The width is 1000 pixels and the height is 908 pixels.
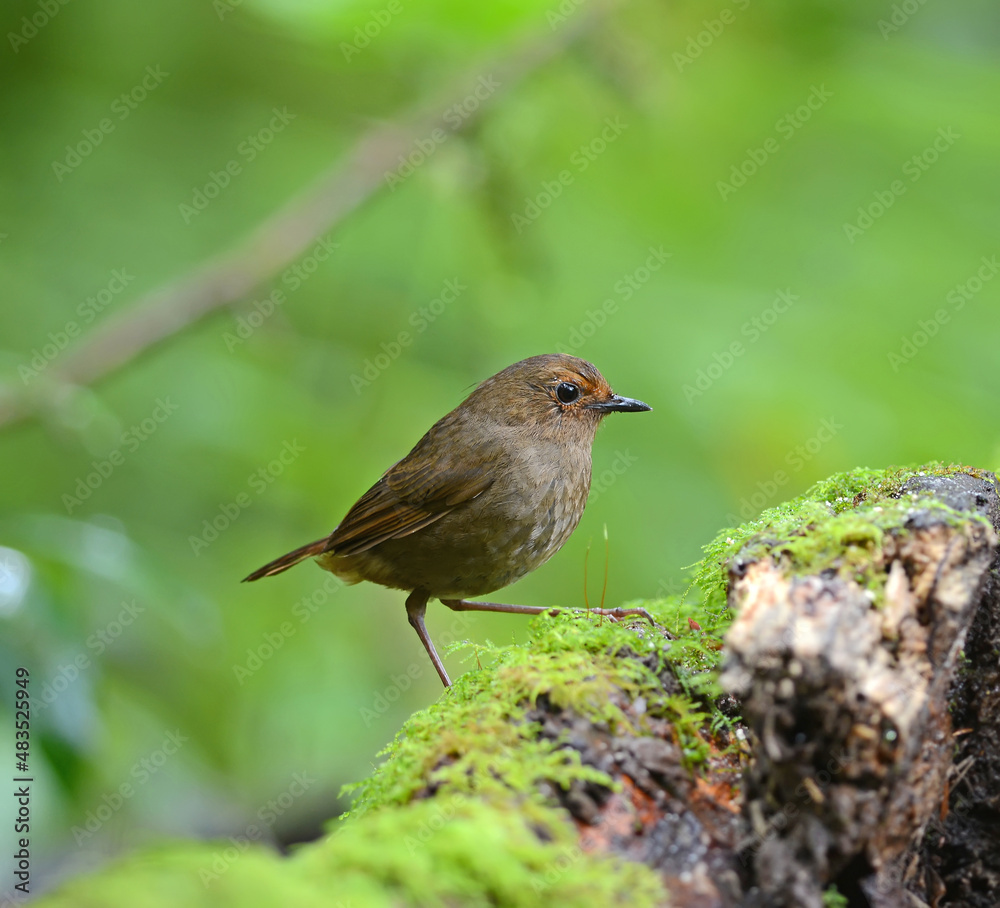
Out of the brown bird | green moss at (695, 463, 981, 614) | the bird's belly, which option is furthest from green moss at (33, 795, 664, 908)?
the bird's belly

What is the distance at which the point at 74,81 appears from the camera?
5.40 meters

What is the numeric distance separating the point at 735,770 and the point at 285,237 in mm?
3434

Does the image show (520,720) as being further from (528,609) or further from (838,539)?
(528,609)

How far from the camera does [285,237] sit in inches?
182

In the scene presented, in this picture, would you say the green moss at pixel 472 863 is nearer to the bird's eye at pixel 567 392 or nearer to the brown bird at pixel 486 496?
the brown bird at pixel 486 496

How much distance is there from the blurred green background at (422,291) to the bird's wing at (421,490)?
2.62 ft

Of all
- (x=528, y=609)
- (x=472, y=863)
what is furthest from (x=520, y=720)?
(x=528, y=609)

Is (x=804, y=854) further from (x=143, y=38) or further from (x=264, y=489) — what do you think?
(x=143, y=38)

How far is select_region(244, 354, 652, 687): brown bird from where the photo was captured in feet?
13.8

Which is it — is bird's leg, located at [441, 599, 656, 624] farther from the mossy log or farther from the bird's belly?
the mossy log

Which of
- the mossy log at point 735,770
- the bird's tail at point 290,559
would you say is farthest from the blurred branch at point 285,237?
the mossy log at point 735,770

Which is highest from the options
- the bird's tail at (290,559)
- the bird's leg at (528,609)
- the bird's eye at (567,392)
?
the bird's eye at (567,392)

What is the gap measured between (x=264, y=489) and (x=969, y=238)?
5055mm

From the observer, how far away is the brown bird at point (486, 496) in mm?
4211
